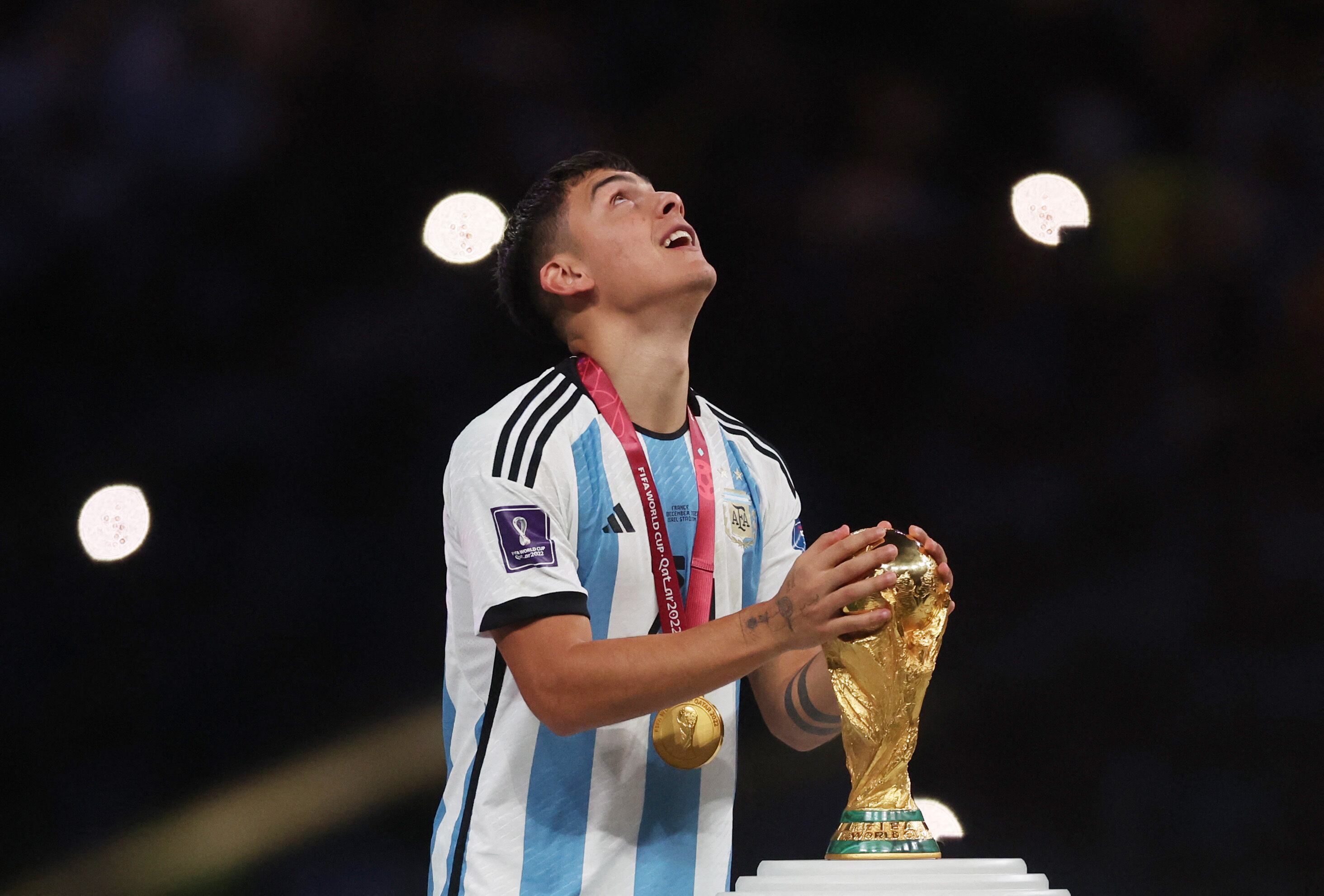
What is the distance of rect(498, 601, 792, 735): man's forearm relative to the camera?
4.14ft

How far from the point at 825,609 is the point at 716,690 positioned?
0.53m

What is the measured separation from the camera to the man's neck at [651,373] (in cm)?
174

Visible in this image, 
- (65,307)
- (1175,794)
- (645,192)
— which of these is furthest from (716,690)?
(65,307)

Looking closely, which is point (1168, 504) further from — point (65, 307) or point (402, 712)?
point (65, 307)

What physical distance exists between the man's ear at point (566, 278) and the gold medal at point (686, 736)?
26.8 inches

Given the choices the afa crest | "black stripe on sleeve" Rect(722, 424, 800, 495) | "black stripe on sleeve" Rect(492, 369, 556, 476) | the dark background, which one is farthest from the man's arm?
the dark background

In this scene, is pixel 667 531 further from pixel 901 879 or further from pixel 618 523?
pixel 901 879

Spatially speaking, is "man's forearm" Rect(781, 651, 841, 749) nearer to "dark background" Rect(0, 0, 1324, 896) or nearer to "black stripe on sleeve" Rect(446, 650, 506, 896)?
"black stripe on sleeve" Rect(446, 650, 506, 896)

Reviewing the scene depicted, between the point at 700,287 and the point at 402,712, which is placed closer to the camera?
the point at 700,287

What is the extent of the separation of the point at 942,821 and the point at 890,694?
1856mm

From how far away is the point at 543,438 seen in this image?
5.18 ft

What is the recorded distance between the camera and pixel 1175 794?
286cm

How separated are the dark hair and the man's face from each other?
31 millimetres

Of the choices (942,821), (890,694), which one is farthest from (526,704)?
(942,821)
